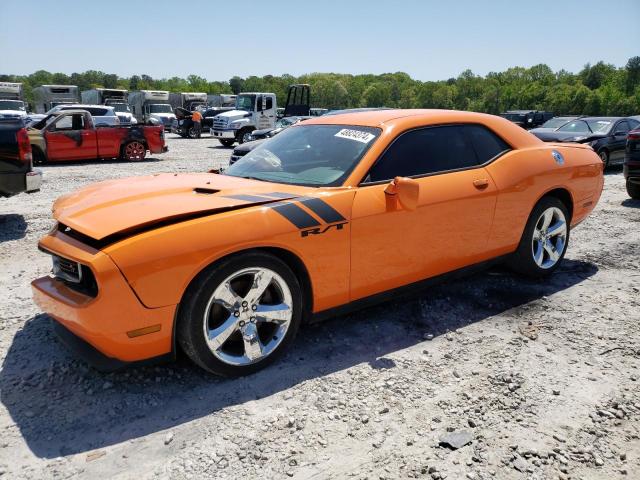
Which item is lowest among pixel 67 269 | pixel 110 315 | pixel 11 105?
pixel 110 315

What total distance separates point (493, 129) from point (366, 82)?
445 feet

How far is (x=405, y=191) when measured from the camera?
3150mm

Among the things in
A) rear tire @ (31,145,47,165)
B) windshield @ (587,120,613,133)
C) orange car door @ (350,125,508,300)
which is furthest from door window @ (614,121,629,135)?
rear tire @ (31,145,47,165)

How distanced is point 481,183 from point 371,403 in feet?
6.45

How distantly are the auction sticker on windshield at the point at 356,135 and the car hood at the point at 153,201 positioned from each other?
62 cm

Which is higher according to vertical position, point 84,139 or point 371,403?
point 84,139

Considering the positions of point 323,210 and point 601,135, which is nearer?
point 323,210

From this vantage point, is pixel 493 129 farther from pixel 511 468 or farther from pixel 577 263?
pixel 511 468

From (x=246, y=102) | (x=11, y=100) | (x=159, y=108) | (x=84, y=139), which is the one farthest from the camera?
(x=159, y=108)

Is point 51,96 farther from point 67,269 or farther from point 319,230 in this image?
point 319,230

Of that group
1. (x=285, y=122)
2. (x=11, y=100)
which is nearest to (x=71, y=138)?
(x=285, y=122)

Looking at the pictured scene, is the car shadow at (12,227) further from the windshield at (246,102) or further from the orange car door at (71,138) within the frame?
the windshield at (246,102)

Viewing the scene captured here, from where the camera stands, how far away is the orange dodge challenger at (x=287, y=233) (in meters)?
2.57

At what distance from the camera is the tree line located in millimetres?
63875
